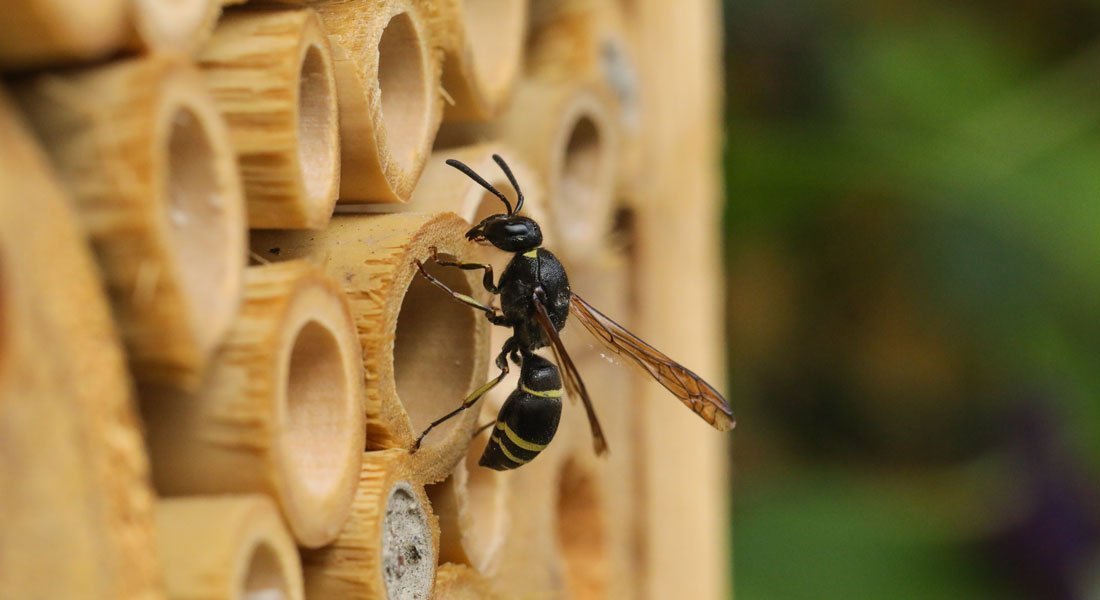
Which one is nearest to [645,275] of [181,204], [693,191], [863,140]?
[693,191]

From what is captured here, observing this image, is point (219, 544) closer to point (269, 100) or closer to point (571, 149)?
point (269, 100)

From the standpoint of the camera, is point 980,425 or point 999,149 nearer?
point 999,149

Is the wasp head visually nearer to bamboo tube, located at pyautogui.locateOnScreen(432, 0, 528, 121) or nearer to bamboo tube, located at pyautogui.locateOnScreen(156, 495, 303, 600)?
bamboo tube, located at pyautogui.locateOnScreen(432, 0, 528, 121)

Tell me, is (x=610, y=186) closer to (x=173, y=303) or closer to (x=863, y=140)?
(x=173, y=303)

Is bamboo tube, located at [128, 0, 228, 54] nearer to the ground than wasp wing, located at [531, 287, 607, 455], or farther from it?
farther from it

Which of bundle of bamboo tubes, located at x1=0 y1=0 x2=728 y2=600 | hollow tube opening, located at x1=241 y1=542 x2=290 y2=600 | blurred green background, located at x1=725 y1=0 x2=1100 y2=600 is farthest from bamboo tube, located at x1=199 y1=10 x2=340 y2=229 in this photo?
blurred green background, located at x1=725 y1=0 x2=1100 y2=600

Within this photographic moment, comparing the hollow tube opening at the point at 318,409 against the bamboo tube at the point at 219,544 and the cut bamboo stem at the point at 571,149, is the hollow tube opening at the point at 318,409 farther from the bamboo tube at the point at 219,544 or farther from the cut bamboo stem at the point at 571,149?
the cut bamboo stem at the point at 571,149
